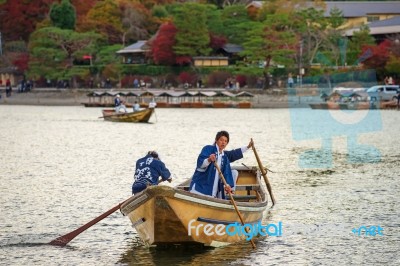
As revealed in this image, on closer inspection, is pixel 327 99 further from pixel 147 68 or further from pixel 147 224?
pixel 147 224

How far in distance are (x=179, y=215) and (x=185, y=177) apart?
13.4 m

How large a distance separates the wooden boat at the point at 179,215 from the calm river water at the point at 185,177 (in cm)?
48

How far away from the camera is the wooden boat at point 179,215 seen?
14578mm

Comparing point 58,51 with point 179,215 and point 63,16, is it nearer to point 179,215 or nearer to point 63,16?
point 63,16

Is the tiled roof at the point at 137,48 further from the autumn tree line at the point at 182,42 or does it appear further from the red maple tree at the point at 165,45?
the red maple tree at the point at 165,45

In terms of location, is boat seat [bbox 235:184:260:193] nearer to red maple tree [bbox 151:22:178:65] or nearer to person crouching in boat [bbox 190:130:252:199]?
person crouching in boat [bbox 190:130:252:199]

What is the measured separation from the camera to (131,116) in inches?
2308

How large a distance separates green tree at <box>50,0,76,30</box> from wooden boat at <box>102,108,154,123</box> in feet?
119

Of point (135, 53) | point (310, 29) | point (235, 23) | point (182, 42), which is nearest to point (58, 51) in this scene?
point (135, 53)

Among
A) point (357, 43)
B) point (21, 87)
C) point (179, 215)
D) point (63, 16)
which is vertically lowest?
point (179, 215)

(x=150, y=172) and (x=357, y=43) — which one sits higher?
(x=357, y=43)

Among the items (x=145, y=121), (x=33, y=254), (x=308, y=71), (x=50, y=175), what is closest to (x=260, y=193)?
(x=33, y=254)

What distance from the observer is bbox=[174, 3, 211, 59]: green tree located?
8875 centimetres

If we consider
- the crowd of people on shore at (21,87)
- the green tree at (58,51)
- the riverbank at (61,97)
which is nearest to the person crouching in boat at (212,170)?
the riverbank at (61,97)
